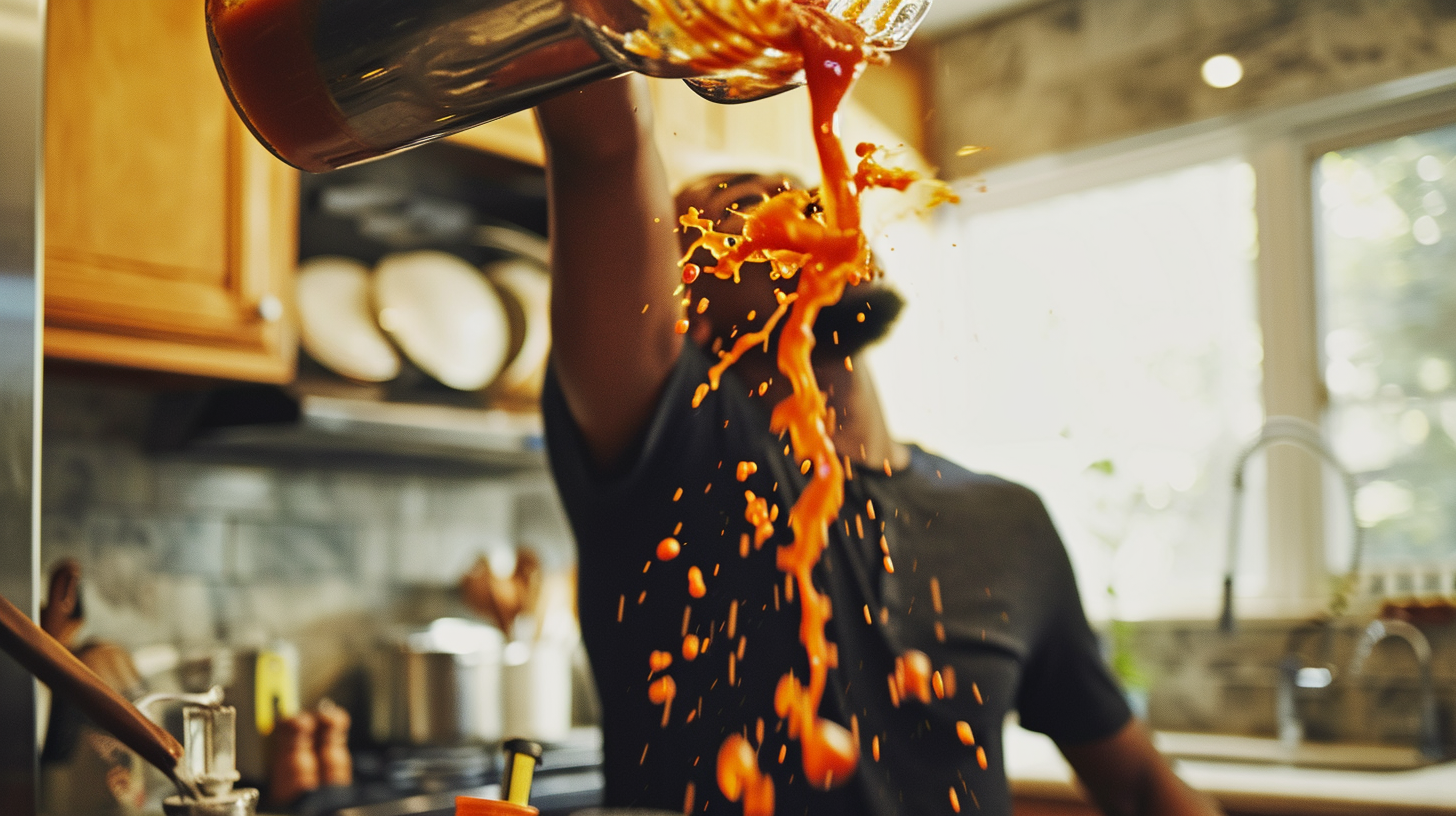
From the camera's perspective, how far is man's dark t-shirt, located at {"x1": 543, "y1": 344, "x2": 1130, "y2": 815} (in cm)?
100

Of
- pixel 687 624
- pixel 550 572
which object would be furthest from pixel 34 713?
pixel 550 572

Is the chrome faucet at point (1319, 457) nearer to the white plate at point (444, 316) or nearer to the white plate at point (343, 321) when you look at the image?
the white plate at point (444, 316)

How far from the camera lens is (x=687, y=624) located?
1066mm

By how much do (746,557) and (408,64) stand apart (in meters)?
0.61

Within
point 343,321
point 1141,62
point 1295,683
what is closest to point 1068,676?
point 1295,683

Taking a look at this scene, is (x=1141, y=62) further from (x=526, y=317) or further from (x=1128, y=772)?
(x=1128, y=772)

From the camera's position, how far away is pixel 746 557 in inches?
43.5

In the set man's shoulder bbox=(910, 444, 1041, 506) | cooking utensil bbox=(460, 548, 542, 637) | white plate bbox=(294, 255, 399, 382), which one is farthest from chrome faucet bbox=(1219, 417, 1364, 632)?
white plate bbox=(294, 255, 399, 382)

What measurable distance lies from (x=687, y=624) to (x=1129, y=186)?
6.85 ft

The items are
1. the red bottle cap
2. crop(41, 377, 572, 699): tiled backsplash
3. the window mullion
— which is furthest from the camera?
the window mullion

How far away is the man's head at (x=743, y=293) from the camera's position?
38.3 inches

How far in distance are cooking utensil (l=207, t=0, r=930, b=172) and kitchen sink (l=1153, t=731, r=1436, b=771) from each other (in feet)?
5.63

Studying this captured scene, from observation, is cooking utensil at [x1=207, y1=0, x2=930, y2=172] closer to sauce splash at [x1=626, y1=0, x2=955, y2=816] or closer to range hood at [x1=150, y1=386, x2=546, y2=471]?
sauce splash at [x1=626, y1=0, x2=955, y2=816]

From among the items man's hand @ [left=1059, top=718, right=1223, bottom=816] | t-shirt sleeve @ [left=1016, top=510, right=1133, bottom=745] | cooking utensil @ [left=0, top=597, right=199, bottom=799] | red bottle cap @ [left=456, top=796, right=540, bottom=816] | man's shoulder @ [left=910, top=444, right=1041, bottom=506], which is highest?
man's shoulder @ [left=910, top=444, right=1041, bottom=506]
